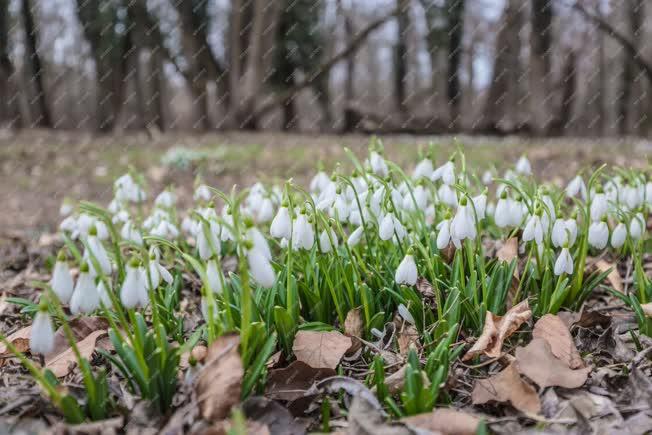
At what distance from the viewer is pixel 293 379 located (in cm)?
167

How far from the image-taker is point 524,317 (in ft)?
5.99

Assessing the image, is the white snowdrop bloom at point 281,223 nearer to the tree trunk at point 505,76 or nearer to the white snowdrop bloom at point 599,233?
the white snowdrop bloom at point 599,233

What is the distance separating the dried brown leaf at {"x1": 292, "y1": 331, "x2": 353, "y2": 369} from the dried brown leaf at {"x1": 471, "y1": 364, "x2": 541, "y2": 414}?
39 centimetres

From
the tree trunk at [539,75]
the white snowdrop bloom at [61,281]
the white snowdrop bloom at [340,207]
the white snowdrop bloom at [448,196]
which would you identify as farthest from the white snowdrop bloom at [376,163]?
the tree trunk at [539,75]

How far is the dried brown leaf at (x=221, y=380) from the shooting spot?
1.39m

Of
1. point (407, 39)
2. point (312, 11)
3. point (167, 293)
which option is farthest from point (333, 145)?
point (407, 39)

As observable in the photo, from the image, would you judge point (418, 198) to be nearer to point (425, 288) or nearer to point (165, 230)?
point (425, 288)

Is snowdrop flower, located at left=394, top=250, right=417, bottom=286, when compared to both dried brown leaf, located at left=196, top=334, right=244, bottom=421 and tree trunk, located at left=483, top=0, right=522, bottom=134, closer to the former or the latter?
dried brown leaf, located at left=196, top=334, right=244, bottom=421

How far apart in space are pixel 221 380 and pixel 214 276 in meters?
0.26

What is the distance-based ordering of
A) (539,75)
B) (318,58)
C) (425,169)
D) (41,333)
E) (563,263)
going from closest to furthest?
(41,333) < (563,263) < (425,169) < (539,75) < (318,58)

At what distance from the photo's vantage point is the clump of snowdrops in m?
1.42

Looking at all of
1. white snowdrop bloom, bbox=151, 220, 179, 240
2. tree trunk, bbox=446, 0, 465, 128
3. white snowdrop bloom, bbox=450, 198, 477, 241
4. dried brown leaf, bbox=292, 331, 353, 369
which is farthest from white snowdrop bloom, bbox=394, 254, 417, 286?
tree trunk, bbox=446, 0, 465, 128

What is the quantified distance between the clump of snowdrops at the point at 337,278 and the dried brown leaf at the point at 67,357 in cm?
7

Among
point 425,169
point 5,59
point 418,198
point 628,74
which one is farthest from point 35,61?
point 628,74
